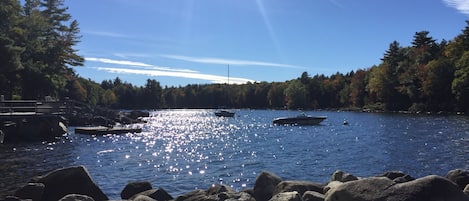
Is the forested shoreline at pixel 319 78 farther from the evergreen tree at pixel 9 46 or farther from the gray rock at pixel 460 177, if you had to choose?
the gray rock at pixel 460 177

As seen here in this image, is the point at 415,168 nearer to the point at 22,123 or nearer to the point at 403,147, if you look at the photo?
the point at 403,147

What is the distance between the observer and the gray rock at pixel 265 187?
15492mm

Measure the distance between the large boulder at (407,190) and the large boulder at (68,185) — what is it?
8.77 m

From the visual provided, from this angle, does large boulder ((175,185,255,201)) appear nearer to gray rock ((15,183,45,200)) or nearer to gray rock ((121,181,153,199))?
gray rock ((121,181,153,199))

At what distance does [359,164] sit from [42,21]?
5090cm

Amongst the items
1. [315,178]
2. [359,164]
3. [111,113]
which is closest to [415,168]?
[359,164]

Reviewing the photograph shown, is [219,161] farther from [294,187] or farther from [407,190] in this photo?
[407,190]

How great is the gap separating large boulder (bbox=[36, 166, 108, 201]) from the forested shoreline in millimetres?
31534

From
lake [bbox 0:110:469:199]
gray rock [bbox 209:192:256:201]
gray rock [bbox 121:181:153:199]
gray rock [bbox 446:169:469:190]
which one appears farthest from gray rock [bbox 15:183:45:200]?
gray rock [bbox 446:169:469:190]

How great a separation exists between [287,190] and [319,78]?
189 m

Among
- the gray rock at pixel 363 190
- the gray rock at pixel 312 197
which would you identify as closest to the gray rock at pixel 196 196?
the gray rock at pixel 312 197

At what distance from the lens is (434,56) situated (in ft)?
420

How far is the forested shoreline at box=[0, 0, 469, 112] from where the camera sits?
173ft

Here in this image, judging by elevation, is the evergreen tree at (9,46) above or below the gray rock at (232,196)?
above
